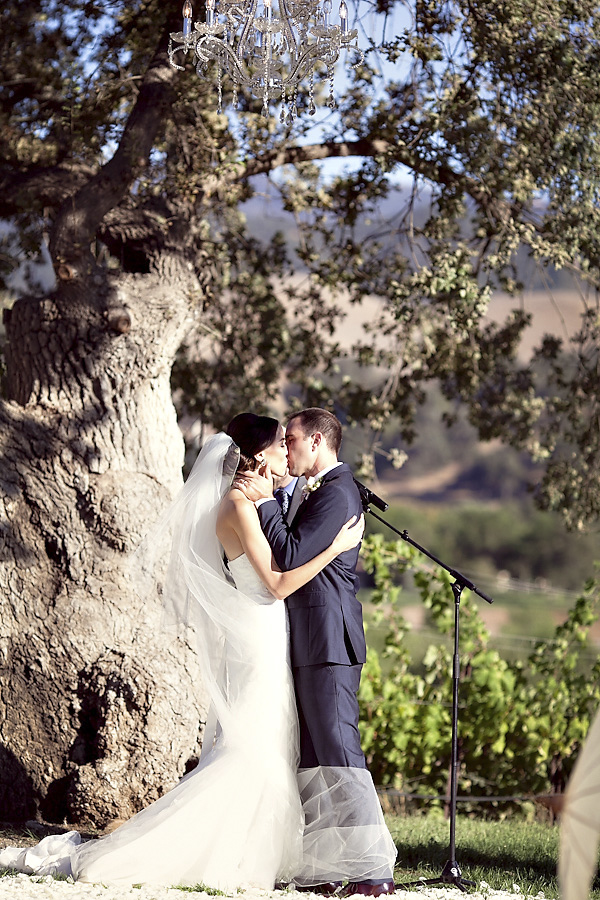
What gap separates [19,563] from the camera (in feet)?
18.3

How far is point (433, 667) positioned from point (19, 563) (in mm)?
3401

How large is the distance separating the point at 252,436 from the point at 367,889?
1.89 meters

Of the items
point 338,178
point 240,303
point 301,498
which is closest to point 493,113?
point 338,178

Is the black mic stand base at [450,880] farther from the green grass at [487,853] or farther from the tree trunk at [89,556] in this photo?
the tree trunk at [89,556]

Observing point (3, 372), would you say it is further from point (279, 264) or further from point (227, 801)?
point (227, 801)

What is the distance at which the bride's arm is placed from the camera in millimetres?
3791

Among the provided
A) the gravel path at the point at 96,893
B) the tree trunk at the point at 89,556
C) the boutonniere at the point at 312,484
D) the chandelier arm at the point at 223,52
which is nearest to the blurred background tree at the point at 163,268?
the tree trunk at the point at 89,556

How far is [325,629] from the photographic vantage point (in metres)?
3.89

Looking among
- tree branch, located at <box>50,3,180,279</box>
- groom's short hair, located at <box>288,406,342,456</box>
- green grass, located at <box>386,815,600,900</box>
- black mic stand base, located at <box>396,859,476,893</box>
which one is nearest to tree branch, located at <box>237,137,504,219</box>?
tree branch, located at <box>50,3,180,279</box>

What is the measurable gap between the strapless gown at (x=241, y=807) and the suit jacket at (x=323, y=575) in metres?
0.13

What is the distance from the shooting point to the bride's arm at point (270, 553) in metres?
3.79

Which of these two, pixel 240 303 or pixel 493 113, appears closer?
pixel 493 113

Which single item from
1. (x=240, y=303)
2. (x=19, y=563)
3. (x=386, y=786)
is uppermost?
(x=240, y=303)

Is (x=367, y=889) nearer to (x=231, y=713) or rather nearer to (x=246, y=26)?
(x=231, y=713)
